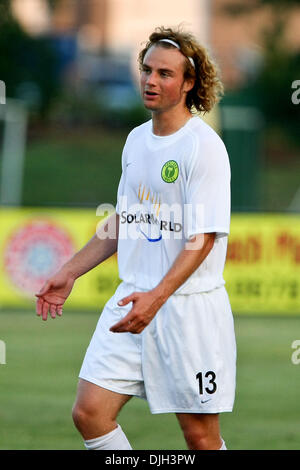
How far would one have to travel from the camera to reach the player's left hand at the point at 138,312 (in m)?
4.94

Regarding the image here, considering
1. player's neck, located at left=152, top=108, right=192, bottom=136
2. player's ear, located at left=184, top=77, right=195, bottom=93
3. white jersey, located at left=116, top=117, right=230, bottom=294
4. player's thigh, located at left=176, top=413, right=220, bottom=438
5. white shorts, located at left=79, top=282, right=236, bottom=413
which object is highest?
player's ear, located at left=184, top=77, right=195, bottom=93

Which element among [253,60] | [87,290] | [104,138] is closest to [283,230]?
[87,290]

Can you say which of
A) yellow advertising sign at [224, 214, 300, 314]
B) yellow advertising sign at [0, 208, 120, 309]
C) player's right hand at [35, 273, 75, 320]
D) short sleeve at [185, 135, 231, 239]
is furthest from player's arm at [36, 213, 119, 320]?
yellow advertising sign at [224, 214, 300, 314]

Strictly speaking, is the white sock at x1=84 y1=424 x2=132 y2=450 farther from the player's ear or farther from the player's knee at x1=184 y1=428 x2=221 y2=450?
the player's ear

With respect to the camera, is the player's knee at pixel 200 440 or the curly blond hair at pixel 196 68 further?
the curly blond hair at pixel 196 68

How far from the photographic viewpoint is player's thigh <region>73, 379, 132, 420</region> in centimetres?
527

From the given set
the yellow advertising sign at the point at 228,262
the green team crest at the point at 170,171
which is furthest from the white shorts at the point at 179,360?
the yellow advertising sign at the point at 228,262

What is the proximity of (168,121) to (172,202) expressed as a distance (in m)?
0.41

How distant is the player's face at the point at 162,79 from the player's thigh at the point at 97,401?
1.38 m

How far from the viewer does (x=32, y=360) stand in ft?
37.7

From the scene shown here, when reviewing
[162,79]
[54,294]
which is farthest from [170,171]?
[54,294]

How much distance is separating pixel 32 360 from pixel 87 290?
461 centimetres

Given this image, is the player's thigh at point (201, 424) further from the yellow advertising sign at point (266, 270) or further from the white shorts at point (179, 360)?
the yellow advertising sign at point (266, 270)
